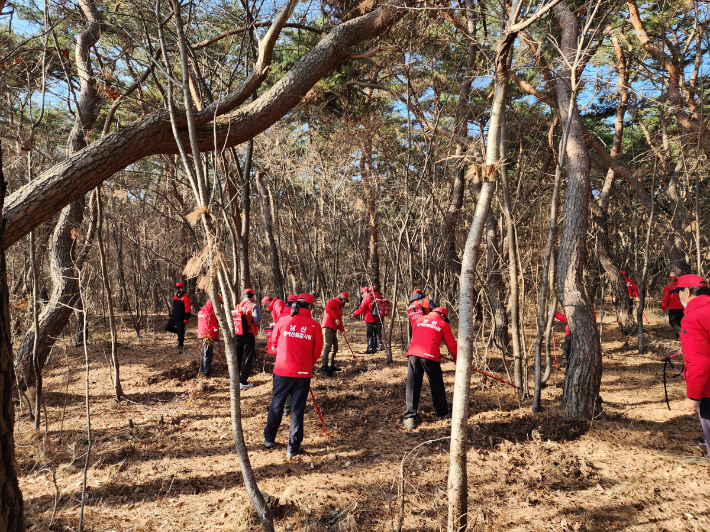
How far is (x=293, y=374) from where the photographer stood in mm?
4570

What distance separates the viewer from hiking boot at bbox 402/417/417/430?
16.9ft

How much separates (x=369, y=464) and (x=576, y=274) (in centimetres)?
358

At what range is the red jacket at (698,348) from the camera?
3.45 meters

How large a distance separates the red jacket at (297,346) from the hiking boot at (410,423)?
5.19 ft

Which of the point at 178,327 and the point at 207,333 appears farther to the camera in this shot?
the point at 178,327

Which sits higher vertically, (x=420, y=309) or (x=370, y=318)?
(x=420, y=309)

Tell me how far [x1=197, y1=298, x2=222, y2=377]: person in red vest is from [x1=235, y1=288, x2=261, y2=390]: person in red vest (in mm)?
654

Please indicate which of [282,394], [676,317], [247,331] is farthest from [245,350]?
[676,317]

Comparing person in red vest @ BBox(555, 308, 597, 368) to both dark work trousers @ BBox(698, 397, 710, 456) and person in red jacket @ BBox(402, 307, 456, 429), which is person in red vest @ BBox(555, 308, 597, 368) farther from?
person in red jacket @ BBox(402, 307, 456, 429)

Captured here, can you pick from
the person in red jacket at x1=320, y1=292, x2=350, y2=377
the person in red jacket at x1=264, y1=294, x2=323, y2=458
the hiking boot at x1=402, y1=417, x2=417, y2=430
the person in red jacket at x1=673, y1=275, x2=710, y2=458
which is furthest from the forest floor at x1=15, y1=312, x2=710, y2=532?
the person in red jacket at x1=320, y1=292, x2=350, y2=377

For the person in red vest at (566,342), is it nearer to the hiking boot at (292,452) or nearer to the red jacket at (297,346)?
the red jacket at (297,346)

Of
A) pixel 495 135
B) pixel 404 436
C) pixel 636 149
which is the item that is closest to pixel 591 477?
pixel 404 436

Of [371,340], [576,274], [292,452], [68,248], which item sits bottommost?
[292,452]

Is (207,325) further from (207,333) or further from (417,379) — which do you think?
(417,379)
